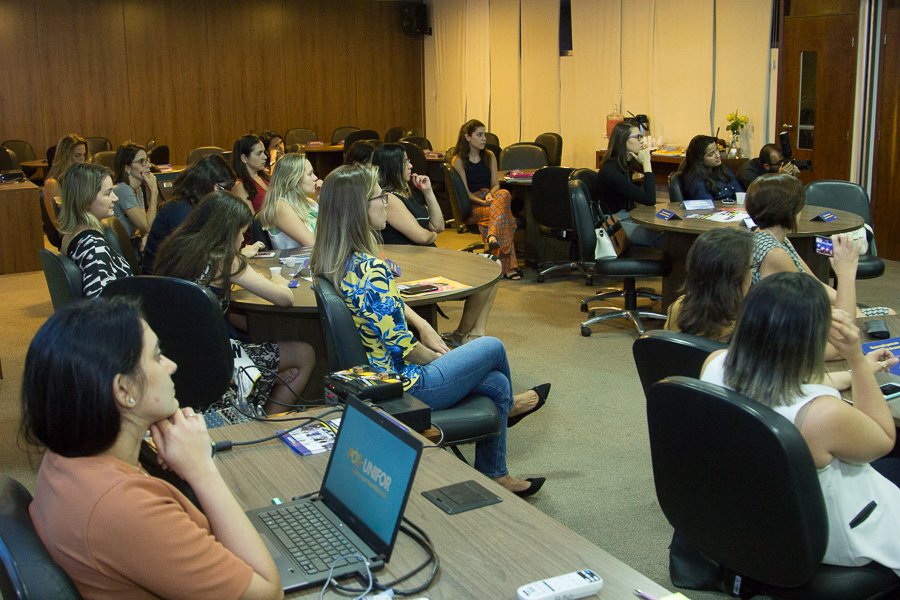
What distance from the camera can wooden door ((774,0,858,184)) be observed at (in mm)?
7762

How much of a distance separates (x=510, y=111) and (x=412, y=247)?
293 inches

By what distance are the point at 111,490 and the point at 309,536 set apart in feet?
1.46

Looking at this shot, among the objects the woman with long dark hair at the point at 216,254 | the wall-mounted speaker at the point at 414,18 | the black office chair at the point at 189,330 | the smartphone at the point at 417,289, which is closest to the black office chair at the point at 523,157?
the wall-mounted speaker at the point at 414,18

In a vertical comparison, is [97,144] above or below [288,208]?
A: above

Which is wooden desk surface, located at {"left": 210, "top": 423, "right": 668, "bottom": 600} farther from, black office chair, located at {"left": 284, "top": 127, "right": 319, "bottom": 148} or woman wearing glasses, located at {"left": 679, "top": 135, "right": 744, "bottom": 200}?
black office chair, located at {"left": 284, "top": 127, "right": 319, "bottom": 148}

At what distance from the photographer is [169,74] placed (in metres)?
12.4

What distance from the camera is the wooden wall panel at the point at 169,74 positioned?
1213cm

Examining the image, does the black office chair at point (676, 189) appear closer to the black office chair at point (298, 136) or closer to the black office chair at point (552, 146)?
the black office chair at point (552, 146)

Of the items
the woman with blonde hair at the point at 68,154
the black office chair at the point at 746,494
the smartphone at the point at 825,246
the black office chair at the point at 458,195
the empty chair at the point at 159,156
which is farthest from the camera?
the empty chair at the point at 159,156

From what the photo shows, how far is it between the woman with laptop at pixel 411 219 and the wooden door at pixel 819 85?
3.94m

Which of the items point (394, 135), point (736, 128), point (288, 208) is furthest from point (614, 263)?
point (394, 135)

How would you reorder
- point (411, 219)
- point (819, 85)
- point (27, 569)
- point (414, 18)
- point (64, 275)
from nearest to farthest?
point (27, 569) → point (64, 275) → point (411, 219) → point (819, 85) → point (414, 18)

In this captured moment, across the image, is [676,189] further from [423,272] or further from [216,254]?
[216,254]

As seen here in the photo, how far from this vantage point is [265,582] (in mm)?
1501
